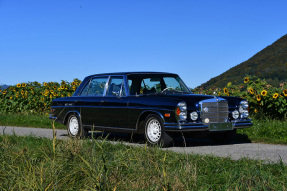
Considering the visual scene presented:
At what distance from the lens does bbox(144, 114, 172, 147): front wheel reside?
9273 millimetres

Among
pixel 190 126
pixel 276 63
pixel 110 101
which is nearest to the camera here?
pixel 190 126

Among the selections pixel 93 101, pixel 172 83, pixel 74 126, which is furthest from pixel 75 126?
pixel 172 83

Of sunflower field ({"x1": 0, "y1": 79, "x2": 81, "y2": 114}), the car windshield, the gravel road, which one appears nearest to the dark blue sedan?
the car windshield

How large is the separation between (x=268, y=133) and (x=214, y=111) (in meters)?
2.02

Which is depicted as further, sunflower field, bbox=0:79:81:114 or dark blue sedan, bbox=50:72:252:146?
sunflower field, bbox=0:79:81:114

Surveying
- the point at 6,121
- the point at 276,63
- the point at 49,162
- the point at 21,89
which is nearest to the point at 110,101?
the point at 49,162

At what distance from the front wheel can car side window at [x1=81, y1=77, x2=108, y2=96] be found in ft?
6.00

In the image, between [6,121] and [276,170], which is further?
[6,121]

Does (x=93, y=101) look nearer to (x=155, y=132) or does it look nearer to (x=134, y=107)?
(x=134, y=107)

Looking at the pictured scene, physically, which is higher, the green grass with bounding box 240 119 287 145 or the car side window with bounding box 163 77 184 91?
the car side window with bounding box 163 77 184 91

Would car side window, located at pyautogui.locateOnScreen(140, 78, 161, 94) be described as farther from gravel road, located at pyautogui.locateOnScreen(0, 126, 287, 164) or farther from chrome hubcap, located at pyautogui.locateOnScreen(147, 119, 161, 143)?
gravel road, located at pyautogui.locateOnScreen(0, 126, 287, 164)

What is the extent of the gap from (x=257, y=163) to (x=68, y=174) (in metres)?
2.54

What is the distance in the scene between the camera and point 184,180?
16.2ft

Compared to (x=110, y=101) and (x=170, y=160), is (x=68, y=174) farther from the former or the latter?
(x=110, y=101)
